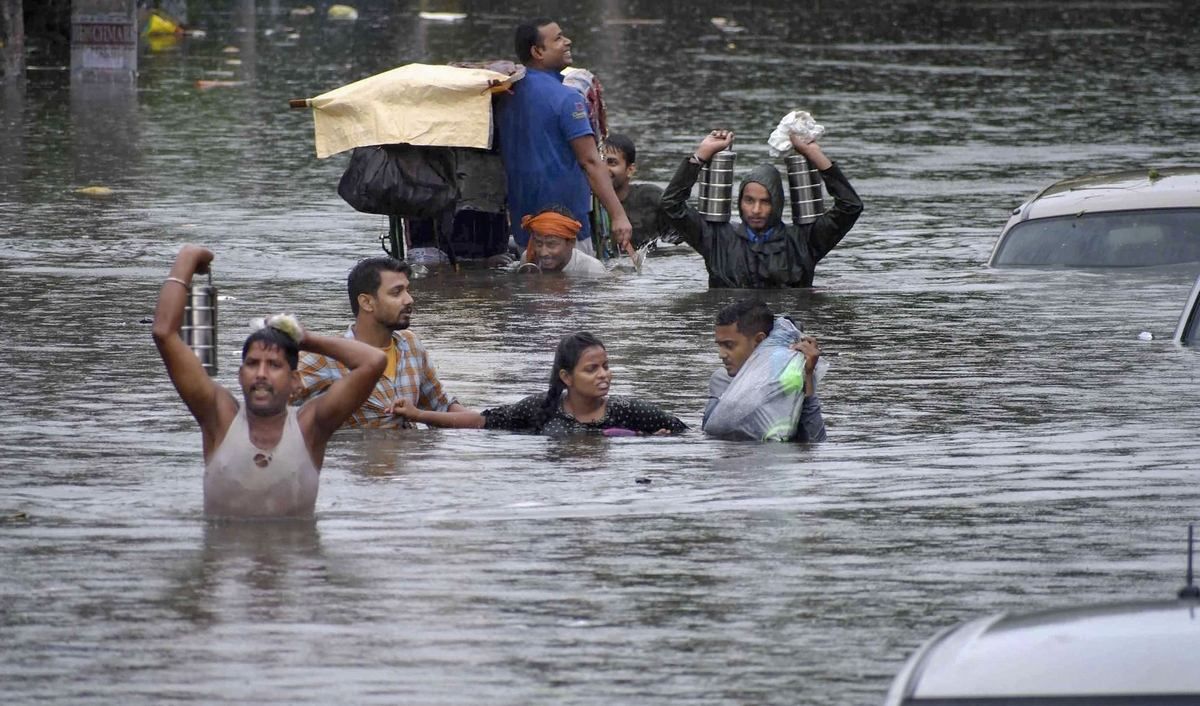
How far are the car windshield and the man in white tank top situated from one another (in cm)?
777

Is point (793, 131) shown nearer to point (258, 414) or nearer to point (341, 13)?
point (258, 414)

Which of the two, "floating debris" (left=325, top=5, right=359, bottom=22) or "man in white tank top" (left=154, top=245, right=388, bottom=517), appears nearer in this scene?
"man in white tank top" (left=154, top=245, right=388, bottom=517)

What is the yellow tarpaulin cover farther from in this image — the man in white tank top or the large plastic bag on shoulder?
the man in white tank top

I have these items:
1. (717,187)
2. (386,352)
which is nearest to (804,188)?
(717,187)

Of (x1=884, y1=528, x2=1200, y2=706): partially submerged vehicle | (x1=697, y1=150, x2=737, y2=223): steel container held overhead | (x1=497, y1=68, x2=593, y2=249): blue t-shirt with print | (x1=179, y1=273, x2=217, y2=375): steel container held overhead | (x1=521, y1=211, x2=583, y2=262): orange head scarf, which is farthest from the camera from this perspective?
(x1=521, y1=211, x2=583, y2=262): orange head scarf

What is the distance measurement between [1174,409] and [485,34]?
34012mm

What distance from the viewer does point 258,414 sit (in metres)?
8.34

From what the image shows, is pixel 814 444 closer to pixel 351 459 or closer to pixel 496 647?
pixel 351 459

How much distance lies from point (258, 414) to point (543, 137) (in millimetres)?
7252

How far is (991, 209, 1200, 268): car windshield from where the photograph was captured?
605 inches

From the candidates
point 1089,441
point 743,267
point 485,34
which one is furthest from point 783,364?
point 485,34

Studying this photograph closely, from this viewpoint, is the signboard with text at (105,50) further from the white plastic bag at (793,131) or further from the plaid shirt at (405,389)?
the plaid shirt at (405,389)

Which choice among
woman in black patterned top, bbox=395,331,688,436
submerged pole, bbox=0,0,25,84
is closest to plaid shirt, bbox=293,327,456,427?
woman in black patterned top, bbox=395,331,688,436

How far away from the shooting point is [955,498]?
355 inches
